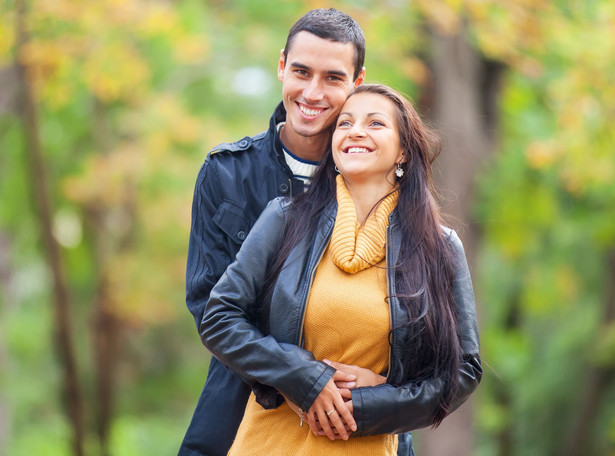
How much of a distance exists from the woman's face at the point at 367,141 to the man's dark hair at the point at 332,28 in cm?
28

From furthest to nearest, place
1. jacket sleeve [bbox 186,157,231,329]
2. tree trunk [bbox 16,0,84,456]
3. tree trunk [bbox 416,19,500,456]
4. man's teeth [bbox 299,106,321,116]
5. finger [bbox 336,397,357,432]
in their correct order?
1. tree trunk [bbox 416,19,500,456]
2. tree trunk [bbox 16,0,84,456]
3. man's teeth [bbox 299,106,321,116]
4. jacket sleeve [bbox 186,157,231,329]
5. finger [bbox 336,397,357,432]

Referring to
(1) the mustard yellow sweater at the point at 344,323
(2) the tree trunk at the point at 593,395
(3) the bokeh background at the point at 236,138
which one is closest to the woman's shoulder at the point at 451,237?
(1) the mustard yellow sweater at the point at 344,323

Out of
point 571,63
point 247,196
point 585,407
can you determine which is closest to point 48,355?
point 585,407

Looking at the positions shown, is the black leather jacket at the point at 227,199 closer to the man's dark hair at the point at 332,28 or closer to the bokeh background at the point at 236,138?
the man's dark hair at the point at 332,28

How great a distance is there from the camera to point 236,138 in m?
13.7

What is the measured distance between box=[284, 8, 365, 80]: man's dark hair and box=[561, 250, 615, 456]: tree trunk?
11.6m

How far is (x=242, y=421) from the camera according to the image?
111 inches

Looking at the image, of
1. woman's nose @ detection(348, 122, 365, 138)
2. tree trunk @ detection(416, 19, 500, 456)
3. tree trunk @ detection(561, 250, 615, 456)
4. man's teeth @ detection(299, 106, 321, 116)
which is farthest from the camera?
tree trunk @ detection(561, 250, 615, 456)

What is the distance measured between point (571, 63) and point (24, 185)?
894cm

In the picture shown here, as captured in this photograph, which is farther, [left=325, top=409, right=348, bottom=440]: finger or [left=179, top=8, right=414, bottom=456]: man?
[left=179, top=8, right=414, bottom=456]: man

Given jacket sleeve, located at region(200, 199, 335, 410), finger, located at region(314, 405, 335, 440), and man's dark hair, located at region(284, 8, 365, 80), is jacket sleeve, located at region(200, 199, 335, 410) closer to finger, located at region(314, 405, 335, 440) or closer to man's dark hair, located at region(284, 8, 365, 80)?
finger, located at region(314, 405, 335, 440)

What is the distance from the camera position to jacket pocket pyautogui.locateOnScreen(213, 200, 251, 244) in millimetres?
2932

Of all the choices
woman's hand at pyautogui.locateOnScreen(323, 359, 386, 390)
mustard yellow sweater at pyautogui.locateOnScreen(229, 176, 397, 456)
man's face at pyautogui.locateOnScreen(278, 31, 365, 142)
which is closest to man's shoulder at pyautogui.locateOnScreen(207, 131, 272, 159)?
man's face at pyautogui.locateOnScreen(278, 31, 365, 142)

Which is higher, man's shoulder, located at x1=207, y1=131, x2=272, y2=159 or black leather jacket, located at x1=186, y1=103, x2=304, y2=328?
man's shoulder, located at x1=207, y1=131, x2=272, y2=159
